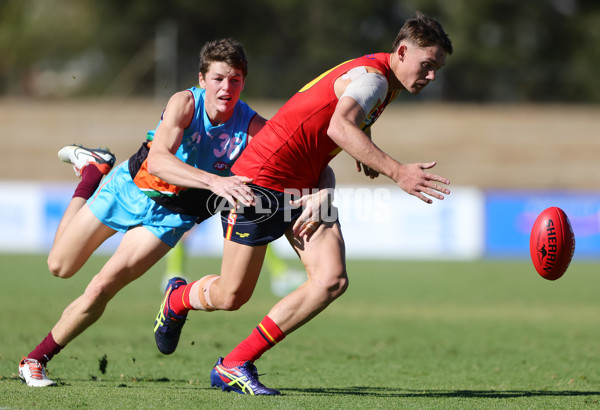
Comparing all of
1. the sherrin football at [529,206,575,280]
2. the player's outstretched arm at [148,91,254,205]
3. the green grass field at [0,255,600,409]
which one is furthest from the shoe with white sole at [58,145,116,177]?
the sherrin football at [529,206,575,280]

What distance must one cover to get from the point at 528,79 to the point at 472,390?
26252 mm

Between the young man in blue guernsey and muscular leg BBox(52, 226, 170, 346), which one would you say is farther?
muscular leg BBox(52, 226, 170, 346)

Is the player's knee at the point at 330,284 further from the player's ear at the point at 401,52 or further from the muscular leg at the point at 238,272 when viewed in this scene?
the player's ear at the point at 401,52

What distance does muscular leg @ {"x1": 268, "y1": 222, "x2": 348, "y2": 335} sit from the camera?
520 centimetres

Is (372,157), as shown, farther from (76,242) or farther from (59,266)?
(59,266)

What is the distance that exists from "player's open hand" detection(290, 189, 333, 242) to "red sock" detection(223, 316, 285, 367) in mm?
592

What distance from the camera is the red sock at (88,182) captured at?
238 inches

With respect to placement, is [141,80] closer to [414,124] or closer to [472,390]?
[414,124]

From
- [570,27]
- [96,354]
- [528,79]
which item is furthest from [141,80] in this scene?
[96,354]

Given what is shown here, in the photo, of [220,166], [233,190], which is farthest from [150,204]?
[233,190]

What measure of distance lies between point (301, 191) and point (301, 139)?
1.12 ft

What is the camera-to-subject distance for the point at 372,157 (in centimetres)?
475

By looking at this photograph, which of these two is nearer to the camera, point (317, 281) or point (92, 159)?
point (317, 281)

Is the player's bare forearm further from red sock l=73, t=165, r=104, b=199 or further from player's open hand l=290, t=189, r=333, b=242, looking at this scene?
red sock l=73, t=165, r=104, b=199
